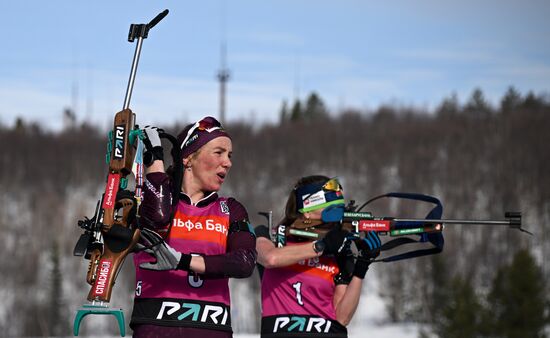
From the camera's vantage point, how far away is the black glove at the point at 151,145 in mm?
5371

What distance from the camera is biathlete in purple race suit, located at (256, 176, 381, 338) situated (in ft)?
24.1

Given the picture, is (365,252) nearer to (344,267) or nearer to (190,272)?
(344,267)

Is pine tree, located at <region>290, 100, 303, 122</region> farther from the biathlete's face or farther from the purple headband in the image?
the biathlete's face

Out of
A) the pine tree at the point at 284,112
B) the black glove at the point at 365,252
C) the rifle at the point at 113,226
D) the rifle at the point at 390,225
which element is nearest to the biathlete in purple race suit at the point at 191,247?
the rifle at the point at 113,226

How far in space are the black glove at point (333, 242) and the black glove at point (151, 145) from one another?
2.18 m

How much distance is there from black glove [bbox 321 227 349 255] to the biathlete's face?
171 cm

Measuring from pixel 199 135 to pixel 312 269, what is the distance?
2.08 m

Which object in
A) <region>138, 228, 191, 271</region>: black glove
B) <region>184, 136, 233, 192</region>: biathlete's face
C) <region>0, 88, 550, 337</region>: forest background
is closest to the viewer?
<region>138, 228, 191, 271</region>: black glove

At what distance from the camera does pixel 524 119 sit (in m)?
99.3

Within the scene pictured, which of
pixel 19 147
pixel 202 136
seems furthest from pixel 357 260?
pixel 19 147

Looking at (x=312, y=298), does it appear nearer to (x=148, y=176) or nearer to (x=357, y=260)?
→ (x=357, y=260)

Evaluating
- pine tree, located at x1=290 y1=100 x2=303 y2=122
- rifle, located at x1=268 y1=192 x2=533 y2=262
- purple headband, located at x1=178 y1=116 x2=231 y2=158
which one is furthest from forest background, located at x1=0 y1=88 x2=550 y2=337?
purple headband, located at x1=178 y1=116 x2=231 y2=158

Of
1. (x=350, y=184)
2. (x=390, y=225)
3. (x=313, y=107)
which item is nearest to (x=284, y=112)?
(x=313, y=107)

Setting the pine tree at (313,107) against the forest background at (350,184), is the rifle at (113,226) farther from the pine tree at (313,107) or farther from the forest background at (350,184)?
the pine tree at (313,107)
